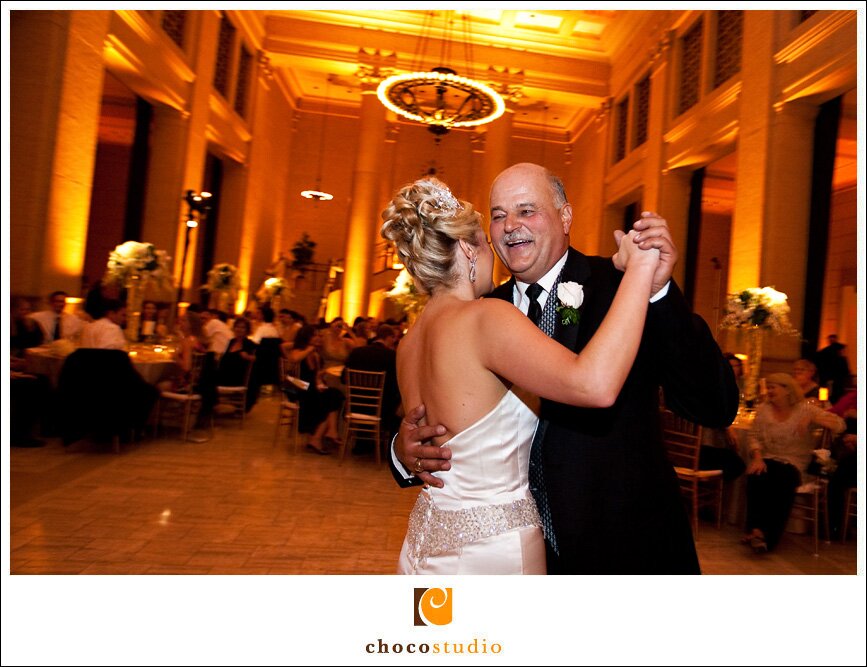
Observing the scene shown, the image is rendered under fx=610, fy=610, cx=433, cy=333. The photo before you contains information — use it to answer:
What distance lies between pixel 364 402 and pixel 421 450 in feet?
17.3

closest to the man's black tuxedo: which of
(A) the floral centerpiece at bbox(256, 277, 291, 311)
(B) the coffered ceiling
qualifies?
(A) the floral centerpiece at bbox(256, 277, 291, 311)

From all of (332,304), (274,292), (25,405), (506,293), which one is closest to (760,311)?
(506,293)

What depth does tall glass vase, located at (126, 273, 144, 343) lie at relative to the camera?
6.71 metres

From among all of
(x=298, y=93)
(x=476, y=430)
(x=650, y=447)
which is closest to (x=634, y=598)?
(x=650, y=447)

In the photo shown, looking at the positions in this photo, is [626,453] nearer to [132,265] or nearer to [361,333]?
[132,265]

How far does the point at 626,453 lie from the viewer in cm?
134

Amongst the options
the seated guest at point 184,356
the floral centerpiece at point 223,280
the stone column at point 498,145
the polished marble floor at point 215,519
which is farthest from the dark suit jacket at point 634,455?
the stone column at point 498,145

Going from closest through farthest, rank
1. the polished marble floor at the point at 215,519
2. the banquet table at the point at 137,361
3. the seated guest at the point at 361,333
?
the polished marble floor at the point at 215,519 → the banquet table at the point at 137,361 → the seated guest at the point at 361,333

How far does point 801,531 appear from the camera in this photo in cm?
479

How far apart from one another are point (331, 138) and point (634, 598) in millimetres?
18835

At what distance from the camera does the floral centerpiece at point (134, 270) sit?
21.7 feet

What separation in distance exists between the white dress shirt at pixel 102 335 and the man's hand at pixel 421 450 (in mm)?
4981

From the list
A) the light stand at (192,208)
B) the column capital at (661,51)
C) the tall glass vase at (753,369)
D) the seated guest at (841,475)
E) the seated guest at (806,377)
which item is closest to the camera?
the seated guest at (841,475)

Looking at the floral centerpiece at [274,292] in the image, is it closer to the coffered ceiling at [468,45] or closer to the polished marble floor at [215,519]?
the coffered ceiling at [468,45]
